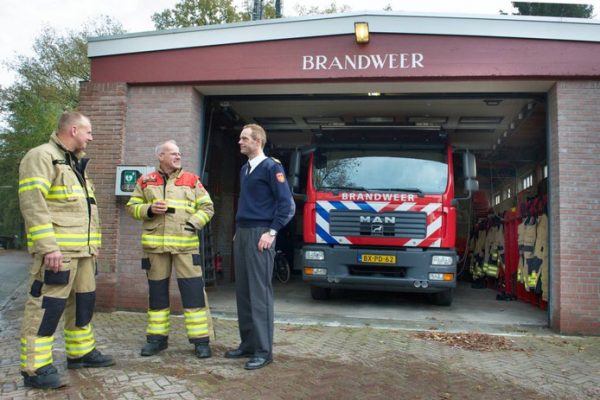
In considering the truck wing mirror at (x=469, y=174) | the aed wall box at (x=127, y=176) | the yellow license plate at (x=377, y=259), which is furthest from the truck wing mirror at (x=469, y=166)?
the aed wall box at (x=127, y=176)

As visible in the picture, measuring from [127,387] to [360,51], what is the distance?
5288 millimetres

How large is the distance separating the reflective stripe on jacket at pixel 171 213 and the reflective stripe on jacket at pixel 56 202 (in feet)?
1.75

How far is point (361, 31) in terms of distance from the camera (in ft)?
23.3

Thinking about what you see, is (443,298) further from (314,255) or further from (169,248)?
(169,248)

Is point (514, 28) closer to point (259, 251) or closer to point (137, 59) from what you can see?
point (259, 251)

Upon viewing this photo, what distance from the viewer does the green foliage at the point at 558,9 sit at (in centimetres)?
2722

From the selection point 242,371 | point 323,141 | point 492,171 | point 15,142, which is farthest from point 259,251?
point 15,142

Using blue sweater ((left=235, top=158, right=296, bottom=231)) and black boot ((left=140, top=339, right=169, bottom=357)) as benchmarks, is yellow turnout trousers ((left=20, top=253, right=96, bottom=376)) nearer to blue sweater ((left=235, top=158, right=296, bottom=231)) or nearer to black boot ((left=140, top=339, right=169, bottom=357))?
black boot ((left=140, top=339, right=169, bottom=357))

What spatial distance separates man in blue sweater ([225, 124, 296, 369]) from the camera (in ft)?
15.1

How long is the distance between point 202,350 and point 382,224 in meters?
3.92

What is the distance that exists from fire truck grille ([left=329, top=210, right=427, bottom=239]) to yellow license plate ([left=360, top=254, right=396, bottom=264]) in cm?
33

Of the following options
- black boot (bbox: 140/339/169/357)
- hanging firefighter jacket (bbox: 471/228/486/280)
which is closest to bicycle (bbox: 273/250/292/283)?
hanging firefighter jacket (bbox: 471/228/486/280)

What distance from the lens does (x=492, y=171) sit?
14547mm

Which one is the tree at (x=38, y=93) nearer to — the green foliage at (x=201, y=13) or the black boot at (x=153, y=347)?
the green foliage at (x=201, y=13)
